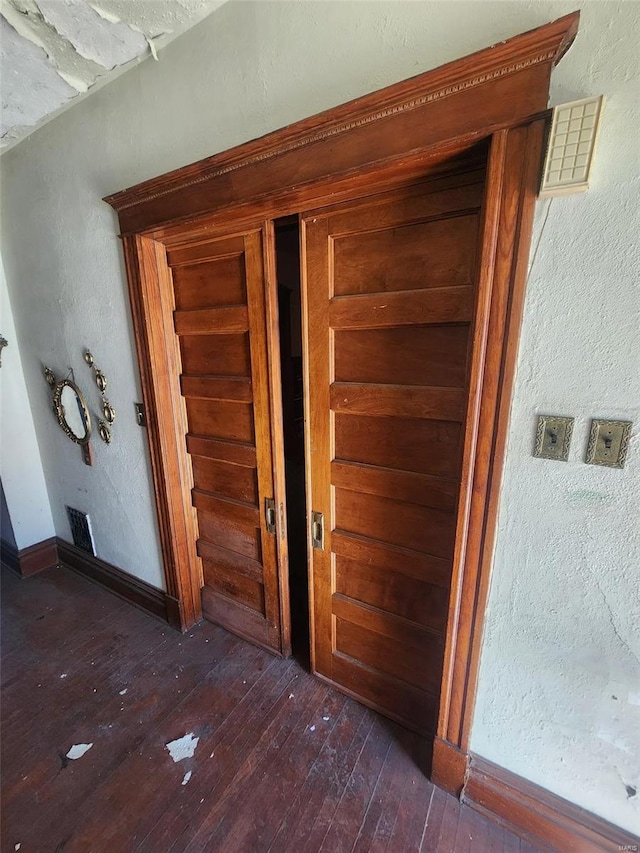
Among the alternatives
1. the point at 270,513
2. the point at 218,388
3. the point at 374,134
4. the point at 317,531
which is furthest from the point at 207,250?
the point at 317,531

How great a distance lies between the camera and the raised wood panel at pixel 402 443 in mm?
1167

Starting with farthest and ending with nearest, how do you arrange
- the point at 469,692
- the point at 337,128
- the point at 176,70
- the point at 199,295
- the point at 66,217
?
the point at 66,217
the point at 199,295
the point at 176,70
the point at 469,692
the point at 337,128

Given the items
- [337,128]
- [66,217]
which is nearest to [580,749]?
[337,128]

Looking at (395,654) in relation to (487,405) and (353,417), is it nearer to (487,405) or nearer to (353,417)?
(353,417)

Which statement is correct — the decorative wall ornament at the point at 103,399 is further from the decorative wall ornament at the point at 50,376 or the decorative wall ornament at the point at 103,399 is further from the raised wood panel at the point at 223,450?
the raised wood panel at the point at 223,450

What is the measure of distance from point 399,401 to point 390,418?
76 mm

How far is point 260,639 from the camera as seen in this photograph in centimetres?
185

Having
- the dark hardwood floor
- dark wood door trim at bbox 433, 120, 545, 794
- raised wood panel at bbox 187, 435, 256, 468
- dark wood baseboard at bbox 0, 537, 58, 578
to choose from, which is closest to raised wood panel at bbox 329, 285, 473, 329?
dark wood door trim at bbox 433, 120, 545, 794

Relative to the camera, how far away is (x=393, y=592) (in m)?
1.39

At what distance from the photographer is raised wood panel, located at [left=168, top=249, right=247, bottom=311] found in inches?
59.4

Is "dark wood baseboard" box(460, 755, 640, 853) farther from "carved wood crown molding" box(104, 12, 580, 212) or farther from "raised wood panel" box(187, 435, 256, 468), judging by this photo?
"carved wood crown molding" box(104, 12, 580, 212)

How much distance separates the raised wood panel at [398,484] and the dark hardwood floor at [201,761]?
1.02 m

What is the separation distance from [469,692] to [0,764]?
70.3 inches

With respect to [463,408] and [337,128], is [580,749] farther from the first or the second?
Answer: [337,128]
